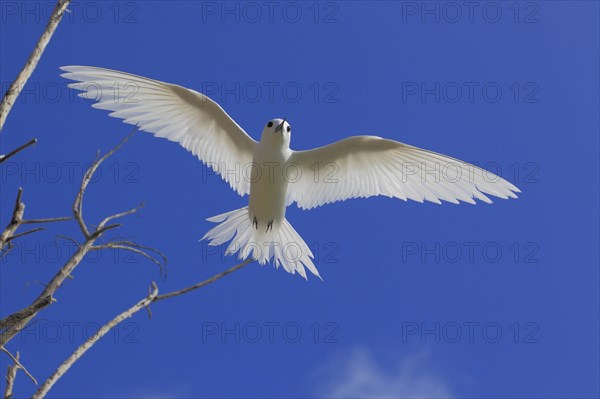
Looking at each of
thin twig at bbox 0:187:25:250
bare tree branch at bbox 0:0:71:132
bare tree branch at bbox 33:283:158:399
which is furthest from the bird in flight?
thin twig at bbox 0:187:25:250

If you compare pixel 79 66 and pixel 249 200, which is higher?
pixel 79 66

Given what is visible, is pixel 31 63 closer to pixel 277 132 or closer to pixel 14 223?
pixel 14 223

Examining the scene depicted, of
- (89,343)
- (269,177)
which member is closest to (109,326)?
(89,343)

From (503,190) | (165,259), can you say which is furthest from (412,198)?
(165,259)

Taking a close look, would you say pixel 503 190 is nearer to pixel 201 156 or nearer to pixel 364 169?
pixel 364 169

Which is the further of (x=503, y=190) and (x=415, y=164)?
(x=415, y=164)

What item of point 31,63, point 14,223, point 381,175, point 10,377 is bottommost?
A: point 10,377
